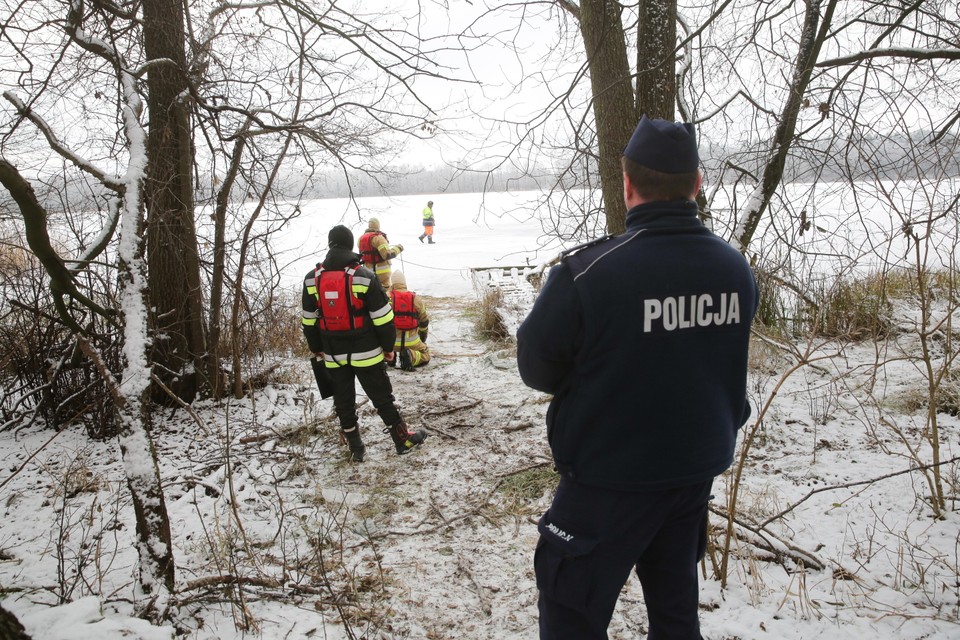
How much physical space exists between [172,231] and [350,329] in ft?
7.58

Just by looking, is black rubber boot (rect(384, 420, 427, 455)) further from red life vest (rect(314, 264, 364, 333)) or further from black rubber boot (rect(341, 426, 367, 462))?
red life vest (rect(314, 264, 364, 333))

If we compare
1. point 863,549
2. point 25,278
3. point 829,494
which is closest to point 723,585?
point 863,549

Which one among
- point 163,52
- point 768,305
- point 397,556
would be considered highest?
point 163,52

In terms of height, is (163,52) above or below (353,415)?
above

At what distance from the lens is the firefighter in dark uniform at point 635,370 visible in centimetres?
147

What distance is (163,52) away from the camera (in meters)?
4.34

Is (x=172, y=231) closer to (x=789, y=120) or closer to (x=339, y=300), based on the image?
(x=339, y=300)

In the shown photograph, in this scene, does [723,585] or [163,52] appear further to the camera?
[163,52]

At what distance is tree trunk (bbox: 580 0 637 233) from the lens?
3631 millimetres

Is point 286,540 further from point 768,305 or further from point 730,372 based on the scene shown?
point 768,305

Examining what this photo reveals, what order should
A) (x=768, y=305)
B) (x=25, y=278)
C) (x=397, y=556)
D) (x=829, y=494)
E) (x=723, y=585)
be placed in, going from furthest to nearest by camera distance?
(x=768, y=305) → (x=25, y=278) → (x=829, y=494) → (x=397, y=556) → (x=723, y=585)

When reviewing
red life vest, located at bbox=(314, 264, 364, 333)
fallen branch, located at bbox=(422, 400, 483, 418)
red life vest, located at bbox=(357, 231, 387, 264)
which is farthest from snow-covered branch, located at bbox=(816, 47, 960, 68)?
red life vest, located at bbox=(357, 231, 387, 264)

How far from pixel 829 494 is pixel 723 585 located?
1.43 meters

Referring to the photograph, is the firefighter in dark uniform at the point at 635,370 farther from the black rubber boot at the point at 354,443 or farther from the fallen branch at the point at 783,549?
the black rubber boot at the point at 354,443
